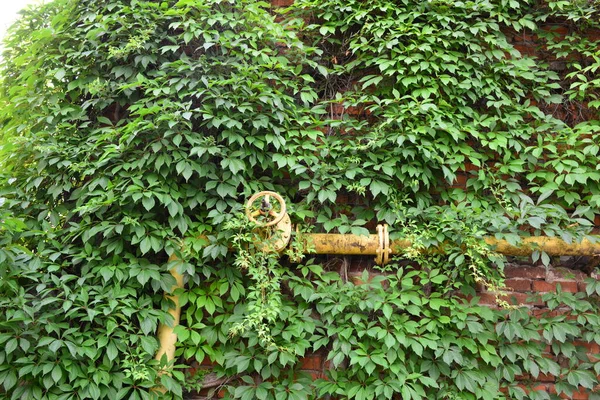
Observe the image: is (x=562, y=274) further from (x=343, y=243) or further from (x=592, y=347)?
(x=343, y=243)

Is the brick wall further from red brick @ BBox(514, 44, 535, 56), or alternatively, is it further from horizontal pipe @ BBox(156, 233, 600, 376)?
red brick @ BBox(514, 44, 535, 56)

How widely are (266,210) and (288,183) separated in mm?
396

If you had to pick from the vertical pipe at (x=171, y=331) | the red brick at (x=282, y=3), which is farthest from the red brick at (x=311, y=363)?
the red brick at (x=282, y=3)

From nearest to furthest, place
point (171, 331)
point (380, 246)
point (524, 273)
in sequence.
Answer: point (171, 331) → point (380, 246) → point (524, 273)

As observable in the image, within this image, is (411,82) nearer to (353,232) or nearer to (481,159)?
(481,159)

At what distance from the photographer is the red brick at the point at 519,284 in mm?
A: 2936

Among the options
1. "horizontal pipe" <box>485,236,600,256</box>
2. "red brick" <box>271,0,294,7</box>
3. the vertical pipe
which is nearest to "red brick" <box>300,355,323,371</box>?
the vertical pipe

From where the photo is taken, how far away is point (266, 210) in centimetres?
266

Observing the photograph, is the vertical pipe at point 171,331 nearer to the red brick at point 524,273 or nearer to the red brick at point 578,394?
the red brick at point 524,273

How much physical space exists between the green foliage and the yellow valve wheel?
0.09 metres

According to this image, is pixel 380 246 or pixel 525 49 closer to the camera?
pixel 380 246

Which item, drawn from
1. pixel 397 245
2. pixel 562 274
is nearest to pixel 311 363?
pixel 397 245

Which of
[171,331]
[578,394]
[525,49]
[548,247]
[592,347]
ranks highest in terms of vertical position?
[525,49]

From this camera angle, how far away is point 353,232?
2789 mm
